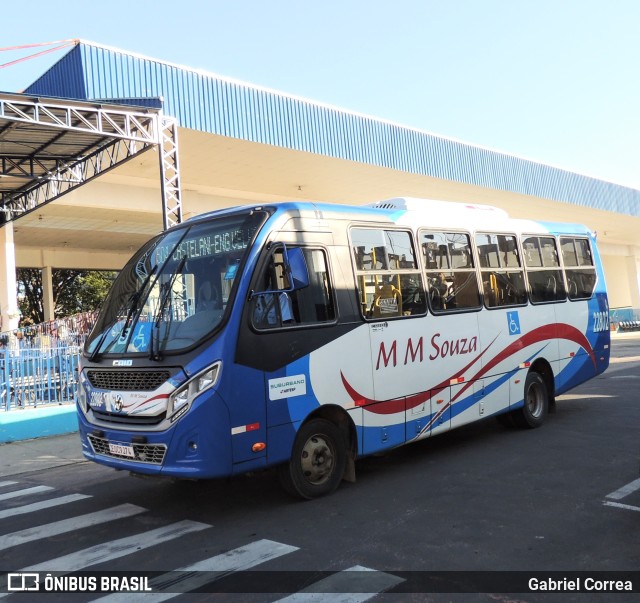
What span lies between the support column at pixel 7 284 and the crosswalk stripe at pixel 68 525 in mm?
14709

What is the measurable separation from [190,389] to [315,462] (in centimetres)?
158

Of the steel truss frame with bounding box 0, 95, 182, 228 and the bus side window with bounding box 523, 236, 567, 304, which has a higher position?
the steel truss frame with bounding box 0, 95, 182, 228

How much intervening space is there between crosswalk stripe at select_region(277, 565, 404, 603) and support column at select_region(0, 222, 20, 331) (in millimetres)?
17510

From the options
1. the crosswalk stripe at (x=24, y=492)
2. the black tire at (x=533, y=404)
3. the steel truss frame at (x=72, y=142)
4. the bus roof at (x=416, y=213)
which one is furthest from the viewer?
the steel truss frame at (x=72, y=142)

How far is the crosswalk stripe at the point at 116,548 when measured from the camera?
476cm

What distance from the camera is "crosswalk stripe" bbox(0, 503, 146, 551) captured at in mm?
5516

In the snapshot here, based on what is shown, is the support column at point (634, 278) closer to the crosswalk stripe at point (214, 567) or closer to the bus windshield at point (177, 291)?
the bus windshield at point (177, 291)

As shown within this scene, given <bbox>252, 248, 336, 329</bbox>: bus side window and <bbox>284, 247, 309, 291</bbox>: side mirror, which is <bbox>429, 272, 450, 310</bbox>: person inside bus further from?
<bbox>284, 247, 309, 291</bbox>: side mirror

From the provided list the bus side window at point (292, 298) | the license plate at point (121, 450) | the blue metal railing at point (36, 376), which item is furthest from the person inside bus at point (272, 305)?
the blue metal railing at point (36, 376)

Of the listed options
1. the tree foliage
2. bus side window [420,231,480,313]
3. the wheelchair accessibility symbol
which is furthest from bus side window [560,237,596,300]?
the tree foliage

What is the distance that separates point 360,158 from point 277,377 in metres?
14.7

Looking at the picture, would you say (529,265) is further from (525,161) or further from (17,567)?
(525,161)

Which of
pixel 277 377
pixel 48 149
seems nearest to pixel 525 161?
pixel 48 149

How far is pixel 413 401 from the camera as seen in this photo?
23.1 feet
